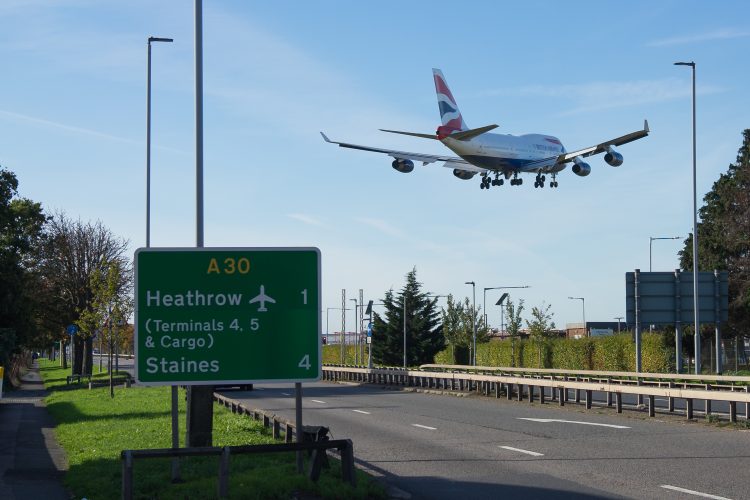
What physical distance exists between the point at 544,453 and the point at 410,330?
7333cm

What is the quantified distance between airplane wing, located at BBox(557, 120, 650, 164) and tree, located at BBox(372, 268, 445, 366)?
144ft

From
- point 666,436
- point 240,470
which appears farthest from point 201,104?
point 666,436

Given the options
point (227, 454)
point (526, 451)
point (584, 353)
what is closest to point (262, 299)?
point (227, 454)

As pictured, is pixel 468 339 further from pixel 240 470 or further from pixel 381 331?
pixel 240 470

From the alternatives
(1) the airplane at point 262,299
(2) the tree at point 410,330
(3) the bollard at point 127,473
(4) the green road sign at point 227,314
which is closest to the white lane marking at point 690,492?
(4) the green road sign at point 227,314

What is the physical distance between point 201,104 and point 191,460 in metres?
5.15

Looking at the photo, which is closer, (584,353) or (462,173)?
(462,173)

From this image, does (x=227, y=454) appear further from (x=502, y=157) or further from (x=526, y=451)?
(x=502, y=157)

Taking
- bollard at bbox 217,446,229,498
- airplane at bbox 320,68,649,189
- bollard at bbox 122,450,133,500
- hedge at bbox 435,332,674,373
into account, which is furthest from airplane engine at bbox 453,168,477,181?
bollard at bbox 122,450,133,500

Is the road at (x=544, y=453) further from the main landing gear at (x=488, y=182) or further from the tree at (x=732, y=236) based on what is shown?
the tree at (x=732, y=236)

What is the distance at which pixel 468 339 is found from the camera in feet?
267

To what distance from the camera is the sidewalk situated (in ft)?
45.7

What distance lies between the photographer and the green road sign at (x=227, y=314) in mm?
11875

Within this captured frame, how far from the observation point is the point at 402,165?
136ft
